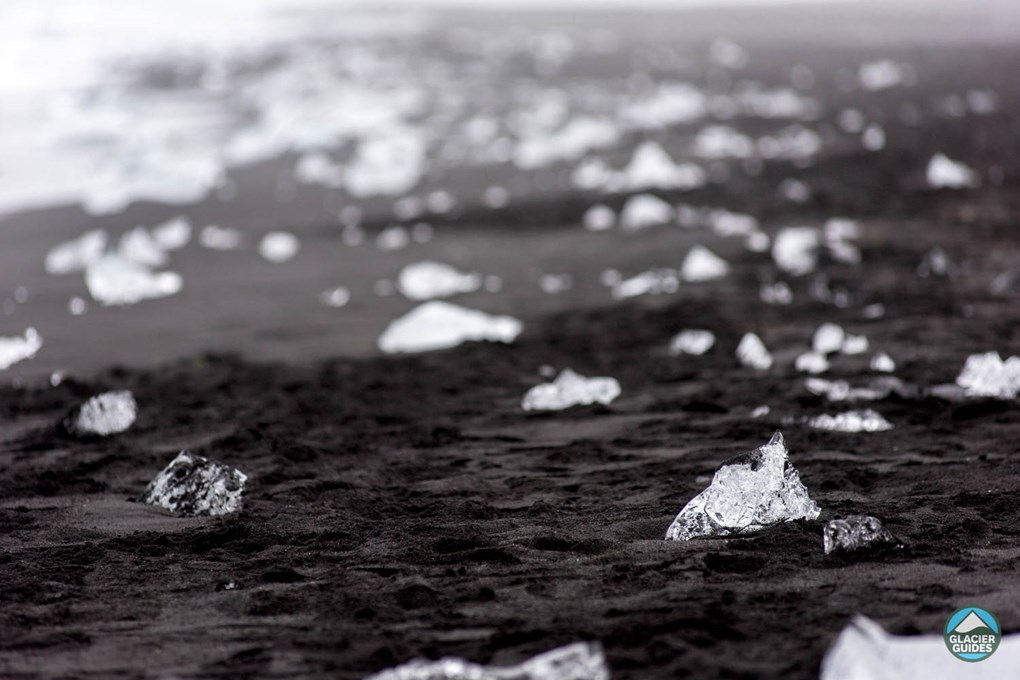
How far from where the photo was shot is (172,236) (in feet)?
30.8

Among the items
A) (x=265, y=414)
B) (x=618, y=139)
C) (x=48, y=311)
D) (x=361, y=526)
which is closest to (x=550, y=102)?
(x=618, y=139)

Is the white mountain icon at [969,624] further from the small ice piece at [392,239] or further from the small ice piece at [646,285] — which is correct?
the small ice piece at [392,239]

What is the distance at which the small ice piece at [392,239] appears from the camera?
30.2ft

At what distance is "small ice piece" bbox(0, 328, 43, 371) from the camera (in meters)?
6.54

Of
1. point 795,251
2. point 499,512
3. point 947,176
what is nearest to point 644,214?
point 795,251

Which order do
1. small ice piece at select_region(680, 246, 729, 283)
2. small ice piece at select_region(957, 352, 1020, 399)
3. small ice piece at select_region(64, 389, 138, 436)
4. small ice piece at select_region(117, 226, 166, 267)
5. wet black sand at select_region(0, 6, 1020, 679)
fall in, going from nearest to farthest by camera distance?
wet black sand at select_region(0, 6, 1020, 679)
small ice piece at select_region(957, 352, 1020, 399)
small ice piece at select_region(64, 389, 138, 436)
small ice piece at select_region(680, 246, 729, 283)
small ice piece at select_region(117, 226, 166, 267)

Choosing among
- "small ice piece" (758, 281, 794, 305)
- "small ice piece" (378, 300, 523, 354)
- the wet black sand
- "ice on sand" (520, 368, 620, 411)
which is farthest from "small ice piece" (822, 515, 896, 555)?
"small ice piece" (758, 281, 794, 305)

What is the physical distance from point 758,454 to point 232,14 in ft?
73.3

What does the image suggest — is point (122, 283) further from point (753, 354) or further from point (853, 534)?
point (853, 534)

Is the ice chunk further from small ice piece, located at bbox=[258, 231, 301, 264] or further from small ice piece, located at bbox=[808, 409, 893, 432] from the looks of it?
small ice piece, located at bbox=[808, 409, 893, 432]

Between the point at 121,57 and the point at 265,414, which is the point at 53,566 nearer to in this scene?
the point at 265,414

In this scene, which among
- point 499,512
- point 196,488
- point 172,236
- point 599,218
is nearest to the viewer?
point 499,512

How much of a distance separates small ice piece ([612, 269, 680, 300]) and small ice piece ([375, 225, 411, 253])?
2154mm

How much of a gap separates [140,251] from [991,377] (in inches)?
250
